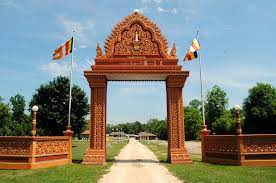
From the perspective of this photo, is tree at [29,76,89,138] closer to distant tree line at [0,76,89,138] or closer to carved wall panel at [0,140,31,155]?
distant tree line at [0,76,89,138]

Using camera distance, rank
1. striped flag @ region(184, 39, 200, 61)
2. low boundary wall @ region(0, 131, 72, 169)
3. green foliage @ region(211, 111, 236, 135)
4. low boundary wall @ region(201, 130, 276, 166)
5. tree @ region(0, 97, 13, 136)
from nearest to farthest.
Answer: low boundary wall @ region(0, 131, 72, 169)
low boundary wall @ region(201, 130, 276, 166)
striped flag @ region(184, 39, 200, 61)
tree @ region(0, 97, 13, 136)
green foliage @ region(211, 111, 236, 135)

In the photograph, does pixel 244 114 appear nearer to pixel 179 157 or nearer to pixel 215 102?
pixel 215 102

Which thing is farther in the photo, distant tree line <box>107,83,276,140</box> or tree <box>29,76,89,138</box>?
distant tree line <box>107,83,276,140</box>

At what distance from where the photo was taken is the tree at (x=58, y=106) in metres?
35.1

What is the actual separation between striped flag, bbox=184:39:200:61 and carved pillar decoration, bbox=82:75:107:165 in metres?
5.83

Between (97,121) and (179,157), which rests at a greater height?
(97,121)

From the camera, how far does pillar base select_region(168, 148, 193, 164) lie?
16391mm

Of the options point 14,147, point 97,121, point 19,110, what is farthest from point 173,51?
point 19,110

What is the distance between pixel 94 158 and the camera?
53.3ft

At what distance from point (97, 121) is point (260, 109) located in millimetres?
35217

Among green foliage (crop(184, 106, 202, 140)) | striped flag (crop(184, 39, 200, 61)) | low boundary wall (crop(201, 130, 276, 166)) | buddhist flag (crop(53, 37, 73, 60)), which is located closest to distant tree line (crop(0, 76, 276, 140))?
green foliage (crop(184, 106, 202, 140))

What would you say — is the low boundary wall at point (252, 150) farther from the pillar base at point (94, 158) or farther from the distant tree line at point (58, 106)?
the distant tree line at point (58, 106)

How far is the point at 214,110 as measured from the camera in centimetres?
6762

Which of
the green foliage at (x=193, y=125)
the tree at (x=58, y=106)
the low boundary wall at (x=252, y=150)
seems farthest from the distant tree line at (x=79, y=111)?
the low boundary wall at (x=252, y=150)
